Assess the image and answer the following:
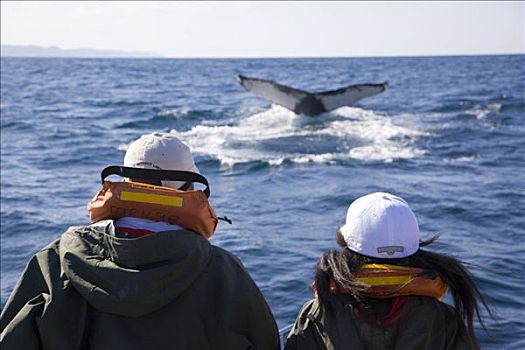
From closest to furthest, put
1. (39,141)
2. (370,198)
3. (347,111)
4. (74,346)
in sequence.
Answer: (74,346), (370,198), (39,141), (347,111)

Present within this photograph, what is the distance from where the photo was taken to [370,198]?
10.4 ft

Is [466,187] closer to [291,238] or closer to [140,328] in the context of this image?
[291,238]

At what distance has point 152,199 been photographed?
9.43ft

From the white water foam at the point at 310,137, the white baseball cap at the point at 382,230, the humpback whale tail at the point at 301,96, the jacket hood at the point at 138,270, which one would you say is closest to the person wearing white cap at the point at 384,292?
the white baseball cap at the point at 382,230

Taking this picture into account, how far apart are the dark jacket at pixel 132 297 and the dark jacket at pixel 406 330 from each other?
32cm

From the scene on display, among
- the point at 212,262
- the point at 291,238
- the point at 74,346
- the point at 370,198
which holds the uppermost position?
the point at 370,198

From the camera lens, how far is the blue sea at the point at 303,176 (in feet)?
28.6

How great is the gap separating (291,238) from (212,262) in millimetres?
6944

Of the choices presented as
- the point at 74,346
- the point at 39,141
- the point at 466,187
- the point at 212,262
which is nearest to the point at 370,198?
the point at 212,262

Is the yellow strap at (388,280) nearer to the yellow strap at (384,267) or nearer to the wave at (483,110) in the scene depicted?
the yellow strap at (384,267)

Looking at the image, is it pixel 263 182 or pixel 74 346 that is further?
pixel 263 182

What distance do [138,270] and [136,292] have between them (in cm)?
8

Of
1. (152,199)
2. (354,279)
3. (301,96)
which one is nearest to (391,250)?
(354,279)

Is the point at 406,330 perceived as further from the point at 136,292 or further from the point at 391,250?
the point at 136,292
